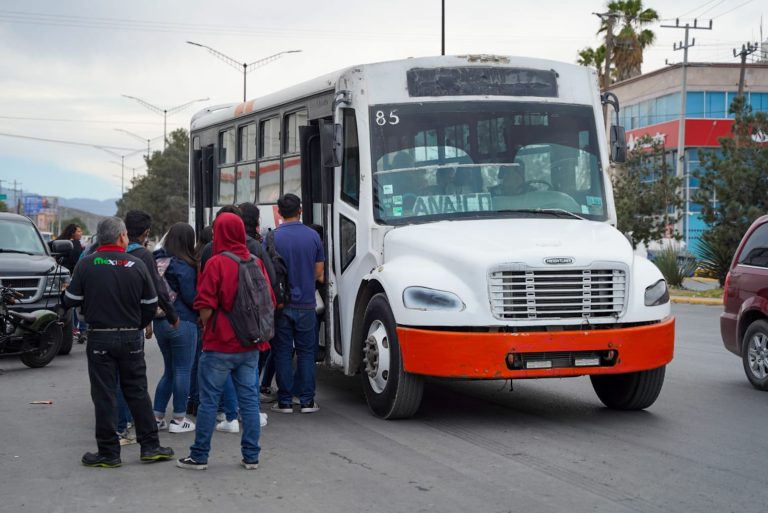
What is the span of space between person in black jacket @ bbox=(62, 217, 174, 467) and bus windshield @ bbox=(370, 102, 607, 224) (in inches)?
112

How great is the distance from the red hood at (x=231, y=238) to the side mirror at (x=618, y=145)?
427 cm

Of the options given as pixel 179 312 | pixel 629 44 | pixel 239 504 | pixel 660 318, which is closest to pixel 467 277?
pixel 660 318

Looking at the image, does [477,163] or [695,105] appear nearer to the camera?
[477,163]

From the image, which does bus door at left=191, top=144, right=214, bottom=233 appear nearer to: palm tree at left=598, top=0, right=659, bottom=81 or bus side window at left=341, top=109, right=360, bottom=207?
bus side window at left=341, top=109, right=360, bottom=207

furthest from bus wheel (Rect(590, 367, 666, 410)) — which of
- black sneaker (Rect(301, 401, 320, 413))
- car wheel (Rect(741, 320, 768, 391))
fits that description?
black sneaker (Rect(301, 401, 320, 413))

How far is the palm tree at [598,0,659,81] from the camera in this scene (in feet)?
182

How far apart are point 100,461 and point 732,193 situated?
2423cm

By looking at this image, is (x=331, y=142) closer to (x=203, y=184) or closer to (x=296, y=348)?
(x=296, y=348)

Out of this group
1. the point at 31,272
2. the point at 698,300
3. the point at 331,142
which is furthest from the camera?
the point at 698,300

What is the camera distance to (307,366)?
31.8ft

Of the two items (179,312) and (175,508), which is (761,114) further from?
(175,508)

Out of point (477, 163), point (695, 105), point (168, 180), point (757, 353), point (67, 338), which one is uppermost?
point (695, 105)

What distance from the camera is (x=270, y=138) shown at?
1280 cm

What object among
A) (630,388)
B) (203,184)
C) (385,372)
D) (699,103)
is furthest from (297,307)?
(699,103)
